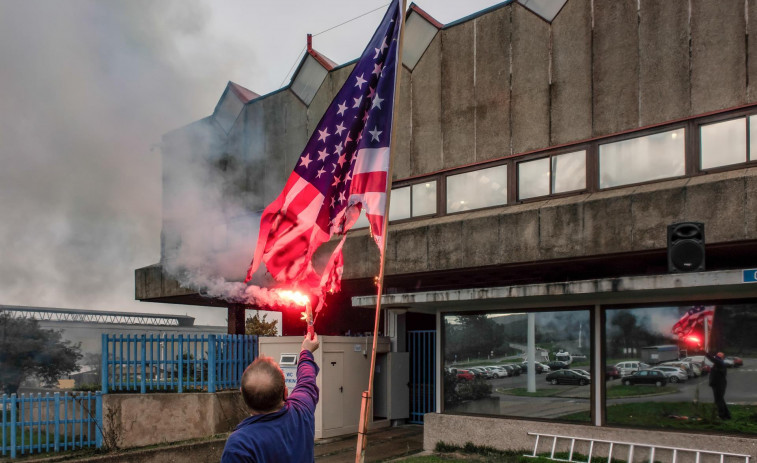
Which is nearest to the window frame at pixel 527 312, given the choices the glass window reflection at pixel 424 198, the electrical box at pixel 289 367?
the electrical box at pixel 289 367

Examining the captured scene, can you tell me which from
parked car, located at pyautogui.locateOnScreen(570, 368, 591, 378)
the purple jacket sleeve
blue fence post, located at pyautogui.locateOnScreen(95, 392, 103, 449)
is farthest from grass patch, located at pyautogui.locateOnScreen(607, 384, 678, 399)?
blue fence post, located at pyautogui.locateOnScreen(95, 392, 103, 449)

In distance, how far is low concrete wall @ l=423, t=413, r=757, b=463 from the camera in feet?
28.4

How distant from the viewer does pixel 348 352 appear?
46.3 ft

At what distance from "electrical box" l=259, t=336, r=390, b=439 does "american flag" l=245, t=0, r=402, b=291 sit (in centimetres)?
682

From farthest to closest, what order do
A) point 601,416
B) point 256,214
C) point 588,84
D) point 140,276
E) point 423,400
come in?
point 140,276 < point 256,214 < point 423,400 < point 588,84 < point 601,416

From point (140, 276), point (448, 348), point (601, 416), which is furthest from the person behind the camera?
point (140, 276)

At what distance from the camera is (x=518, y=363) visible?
1076cm

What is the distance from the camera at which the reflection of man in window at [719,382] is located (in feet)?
28.8

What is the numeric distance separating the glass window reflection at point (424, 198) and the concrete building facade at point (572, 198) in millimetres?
38

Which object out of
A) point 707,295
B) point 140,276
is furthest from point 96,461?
point 140,276

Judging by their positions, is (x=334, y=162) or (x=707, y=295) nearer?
(x=334, y=162)

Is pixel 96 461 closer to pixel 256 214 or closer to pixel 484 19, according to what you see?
pixel 256 214

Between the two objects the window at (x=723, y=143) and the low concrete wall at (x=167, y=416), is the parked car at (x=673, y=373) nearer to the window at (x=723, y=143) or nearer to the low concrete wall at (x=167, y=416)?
the window at (x=723, y=143)

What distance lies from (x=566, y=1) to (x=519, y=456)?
902 centimetres
